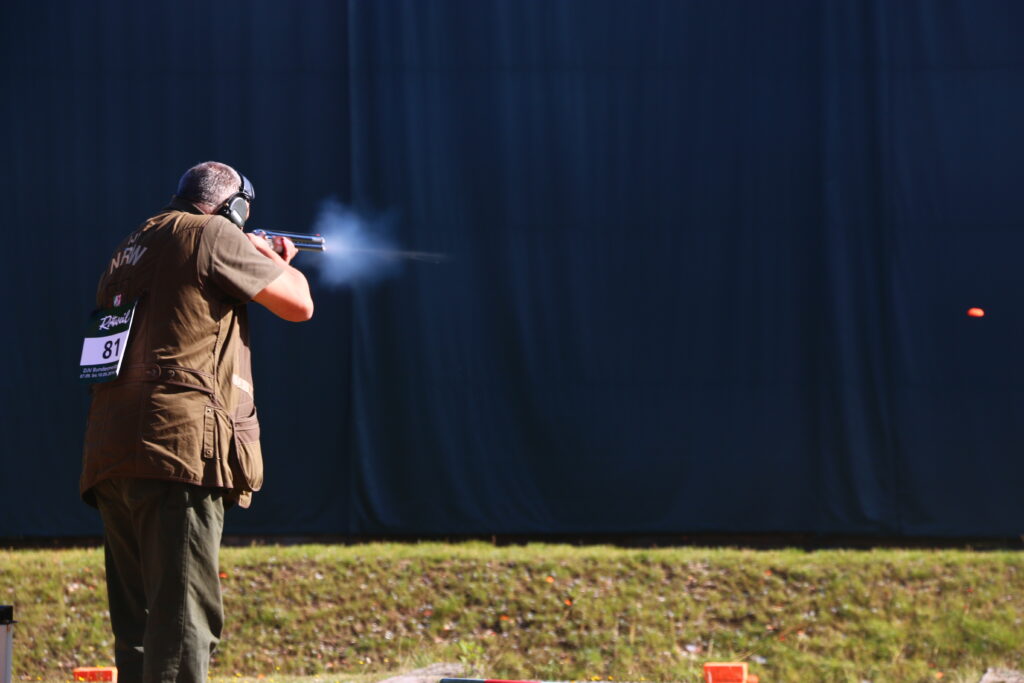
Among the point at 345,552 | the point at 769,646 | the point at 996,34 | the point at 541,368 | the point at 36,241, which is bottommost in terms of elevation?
the point at 769,646

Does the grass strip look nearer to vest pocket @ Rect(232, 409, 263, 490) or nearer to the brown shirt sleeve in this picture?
vest pocket @ Rect(232, 409, 263, 490)

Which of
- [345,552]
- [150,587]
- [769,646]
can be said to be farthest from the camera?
[345,552]

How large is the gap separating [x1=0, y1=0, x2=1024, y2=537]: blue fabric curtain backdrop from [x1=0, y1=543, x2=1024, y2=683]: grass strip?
0.76 metres

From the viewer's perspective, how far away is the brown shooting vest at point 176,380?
3.26 meters

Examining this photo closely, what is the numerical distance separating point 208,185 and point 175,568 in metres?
1.17

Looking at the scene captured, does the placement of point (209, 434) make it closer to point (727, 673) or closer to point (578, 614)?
point (727, 673)

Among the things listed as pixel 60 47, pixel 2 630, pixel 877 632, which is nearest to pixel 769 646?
pixel 877 632

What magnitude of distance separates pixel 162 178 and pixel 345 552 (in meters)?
2.79

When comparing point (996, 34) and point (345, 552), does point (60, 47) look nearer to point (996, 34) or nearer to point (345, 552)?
point (345, 552)

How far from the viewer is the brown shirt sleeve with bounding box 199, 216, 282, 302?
3.36 metres

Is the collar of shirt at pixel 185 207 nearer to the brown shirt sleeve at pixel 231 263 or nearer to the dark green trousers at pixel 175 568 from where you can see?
the brown shirt sleeve at pixel 231 263

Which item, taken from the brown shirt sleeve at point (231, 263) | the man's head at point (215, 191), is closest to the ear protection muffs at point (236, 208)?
the man's head at point (215, 191)

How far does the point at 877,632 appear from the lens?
618 centimetres

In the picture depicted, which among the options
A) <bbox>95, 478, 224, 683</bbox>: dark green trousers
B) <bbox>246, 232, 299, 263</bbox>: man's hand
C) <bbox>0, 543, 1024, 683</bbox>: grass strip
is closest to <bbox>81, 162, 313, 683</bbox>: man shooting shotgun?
<bbox>95, 478, 224, 683</bbox>: dark green trousers
